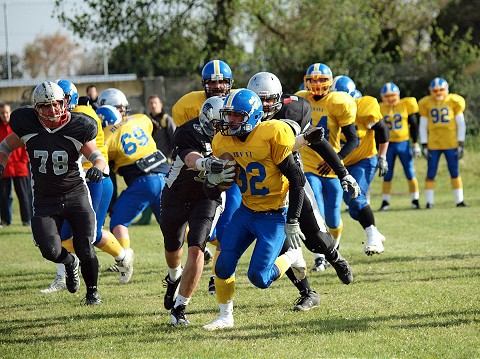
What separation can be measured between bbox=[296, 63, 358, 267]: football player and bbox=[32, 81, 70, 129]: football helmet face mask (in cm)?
230

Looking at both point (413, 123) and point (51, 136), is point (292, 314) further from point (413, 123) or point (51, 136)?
point (413, 123)

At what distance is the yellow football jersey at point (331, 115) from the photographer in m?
7.93

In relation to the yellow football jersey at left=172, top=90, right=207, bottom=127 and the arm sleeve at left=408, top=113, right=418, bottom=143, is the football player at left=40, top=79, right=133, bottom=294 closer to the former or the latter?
the yellow football jersey at left=172, top=90, right=207, bottom=127

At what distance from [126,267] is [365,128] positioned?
2605 millimetres

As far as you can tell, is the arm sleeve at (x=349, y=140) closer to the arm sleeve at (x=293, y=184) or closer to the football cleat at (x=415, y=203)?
the arm sleeve at (x=293, y=184)

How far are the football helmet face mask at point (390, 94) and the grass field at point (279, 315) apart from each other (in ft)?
14.8

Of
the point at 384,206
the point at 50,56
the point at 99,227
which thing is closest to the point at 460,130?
the point at 384,206

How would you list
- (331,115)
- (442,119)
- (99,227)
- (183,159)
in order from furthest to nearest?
(442,119) → (331,115) → (99,227) → (183,159)

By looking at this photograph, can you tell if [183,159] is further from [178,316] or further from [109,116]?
[109,116]

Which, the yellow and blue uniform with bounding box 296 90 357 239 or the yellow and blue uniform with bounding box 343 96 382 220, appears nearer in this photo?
the yellow and blue uniform with bounding box 296 90 357 239

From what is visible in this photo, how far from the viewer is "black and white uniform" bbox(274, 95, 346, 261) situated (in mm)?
6328

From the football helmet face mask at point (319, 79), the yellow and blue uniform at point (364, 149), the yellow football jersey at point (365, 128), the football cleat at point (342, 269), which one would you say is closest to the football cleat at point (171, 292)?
the football cleat at point (342, 269)

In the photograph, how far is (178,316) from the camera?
6035mm

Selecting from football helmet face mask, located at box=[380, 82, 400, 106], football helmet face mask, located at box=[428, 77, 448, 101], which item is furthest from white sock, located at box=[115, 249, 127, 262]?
football helmet face mask, located at box=[428, 77, 448, 101]
